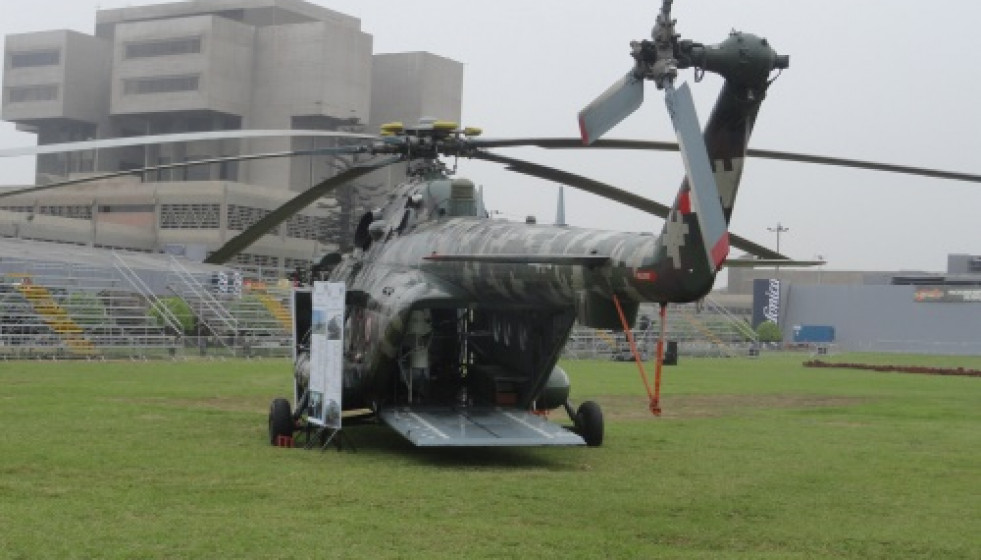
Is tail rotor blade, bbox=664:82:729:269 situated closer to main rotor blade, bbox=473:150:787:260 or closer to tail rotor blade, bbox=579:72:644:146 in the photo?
tail rotor blade, bbox=579:72:644:146

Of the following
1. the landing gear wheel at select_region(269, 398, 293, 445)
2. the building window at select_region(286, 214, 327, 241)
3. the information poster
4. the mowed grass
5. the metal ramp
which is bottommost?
the mowed grass

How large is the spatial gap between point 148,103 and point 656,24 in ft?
374

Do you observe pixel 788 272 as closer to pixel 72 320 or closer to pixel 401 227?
pixel 72 320

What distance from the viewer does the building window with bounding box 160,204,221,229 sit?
4080 inches

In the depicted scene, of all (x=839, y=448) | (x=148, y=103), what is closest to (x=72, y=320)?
(x=839, y=448)

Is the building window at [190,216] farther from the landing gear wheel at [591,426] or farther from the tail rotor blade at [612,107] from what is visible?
the tail rotor blade at [612,107]

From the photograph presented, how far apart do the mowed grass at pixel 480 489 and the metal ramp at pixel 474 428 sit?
0.34m

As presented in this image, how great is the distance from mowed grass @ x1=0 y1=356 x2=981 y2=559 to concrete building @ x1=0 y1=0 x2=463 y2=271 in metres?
82.8

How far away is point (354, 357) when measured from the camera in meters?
16.1

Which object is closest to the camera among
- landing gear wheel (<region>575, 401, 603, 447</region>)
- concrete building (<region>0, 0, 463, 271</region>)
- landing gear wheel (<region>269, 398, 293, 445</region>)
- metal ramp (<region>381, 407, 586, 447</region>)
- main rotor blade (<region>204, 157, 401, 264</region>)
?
metal ramp (<region>381, 407, 586, 447</region>)

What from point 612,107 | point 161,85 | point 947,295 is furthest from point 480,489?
point 161,85

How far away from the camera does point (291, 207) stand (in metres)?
16.2

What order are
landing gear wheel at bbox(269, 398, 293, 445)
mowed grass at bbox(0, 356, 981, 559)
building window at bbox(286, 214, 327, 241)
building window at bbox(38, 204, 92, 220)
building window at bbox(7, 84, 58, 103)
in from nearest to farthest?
mowed grass at bbox(0, 356, 981, 559) → landing gear wheel at bbox(269, 398, 293, 445) → building window at bbox(286, 214, 327, 241) → building window at bbox(38, 204, 92, 220) → building window at bbox(7, 84, 58, 103)

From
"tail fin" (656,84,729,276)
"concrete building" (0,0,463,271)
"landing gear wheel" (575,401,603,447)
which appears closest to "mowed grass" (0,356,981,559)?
A: "landing gear wheel" (575,401,603,447)
